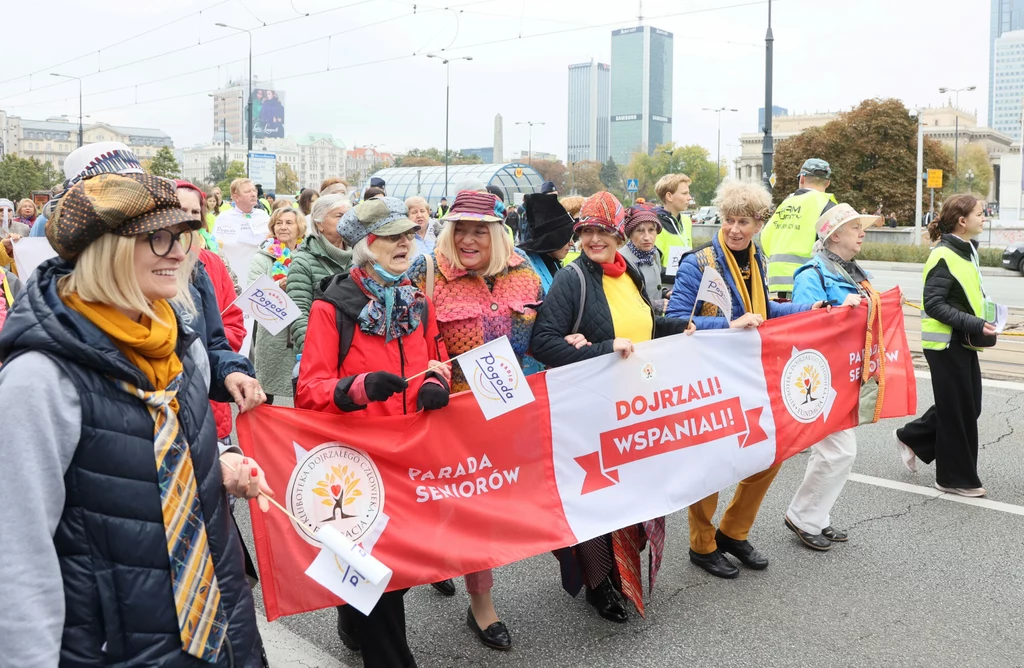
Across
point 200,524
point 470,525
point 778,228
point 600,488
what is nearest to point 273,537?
point 470,525

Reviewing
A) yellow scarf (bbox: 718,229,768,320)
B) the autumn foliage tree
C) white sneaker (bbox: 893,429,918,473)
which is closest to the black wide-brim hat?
yellow scarf (bbox: 718,229,768,320)

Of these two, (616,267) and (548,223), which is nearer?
(616,267)

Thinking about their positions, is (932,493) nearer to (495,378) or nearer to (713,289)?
(713,289)

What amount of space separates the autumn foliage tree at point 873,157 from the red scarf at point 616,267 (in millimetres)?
40432

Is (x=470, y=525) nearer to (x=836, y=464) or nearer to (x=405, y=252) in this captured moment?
(x=405, y=252)

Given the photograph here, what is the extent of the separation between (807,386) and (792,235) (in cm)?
310

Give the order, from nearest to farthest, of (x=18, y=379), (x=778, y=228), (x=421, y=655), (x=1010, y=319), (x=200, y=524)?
(x=18, y=379), (x=200, y=524), (x=421, y=655), (x=778, y=228), (x=1010, y=319)

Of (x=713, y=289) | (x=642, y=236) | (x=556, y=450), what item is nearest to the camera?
(x=556, y=450)

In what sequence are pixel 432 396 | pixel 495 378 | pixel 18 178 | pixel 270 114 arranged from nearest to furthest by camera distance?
pixel 432 396 < pixel 495 378 < pixel 18 178 < pixel 270 114

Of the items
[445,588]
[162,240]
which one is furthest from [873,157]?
[162,240]

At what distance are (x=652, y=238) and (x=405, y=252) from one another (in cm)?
211

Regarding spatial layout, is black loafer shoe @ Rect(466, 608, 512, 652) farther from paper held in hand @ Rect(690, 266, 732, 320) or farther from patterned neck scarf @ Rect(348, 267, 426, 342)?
paper held in hand @ Rect(690, 266, 732, 320)

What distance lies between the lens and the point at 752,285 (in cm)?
478

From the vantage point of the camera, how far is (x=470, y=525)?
3.68 m
